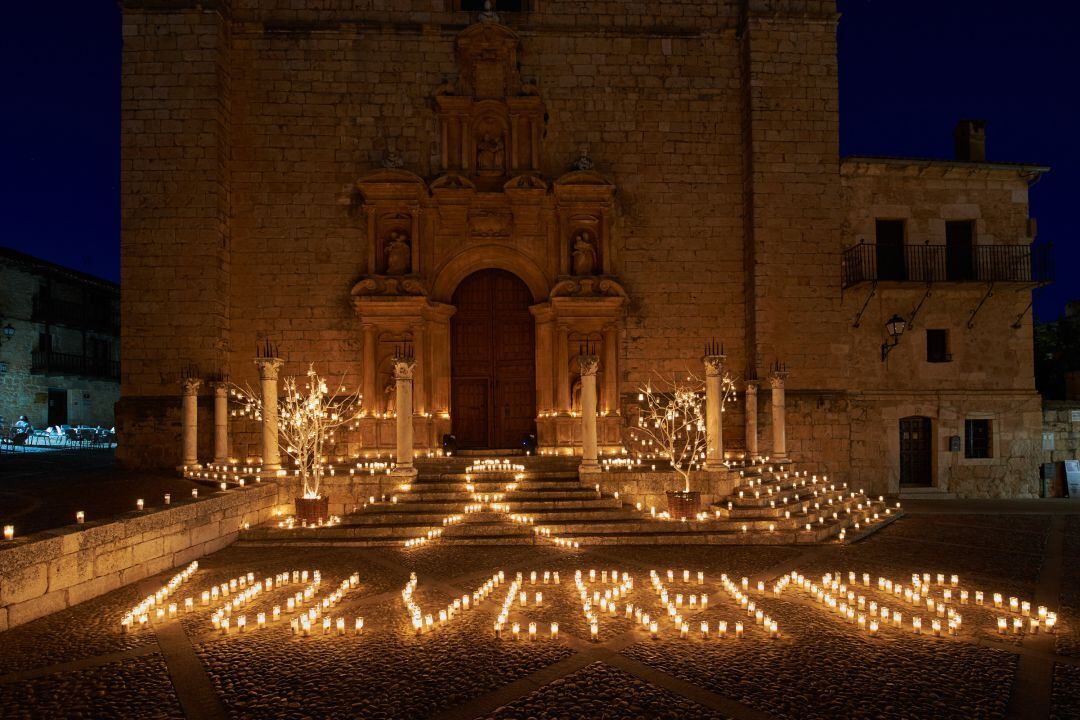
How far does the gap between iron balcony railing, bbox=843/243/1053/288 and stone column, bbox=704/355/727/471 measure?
5628 mm

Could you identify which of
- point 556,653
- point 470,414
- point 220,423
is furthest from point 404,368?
point 556,653

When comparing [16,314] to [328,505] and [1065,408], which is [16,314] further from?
[1065,408]

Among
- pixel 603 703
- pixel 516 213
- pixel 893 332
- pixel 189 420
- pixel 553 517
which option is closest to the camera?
pixel 603 703

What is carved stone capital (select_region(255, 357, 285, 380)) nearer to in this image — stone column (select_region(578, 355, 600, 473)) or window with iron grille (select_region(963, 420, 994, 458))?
stone column (select_region(578, 355, 600, 473))

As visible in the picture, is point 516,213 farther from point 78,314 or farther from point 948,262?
point 78,314

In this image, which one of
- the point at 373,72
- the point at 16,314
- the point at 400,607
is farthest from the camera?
the point at 16,314

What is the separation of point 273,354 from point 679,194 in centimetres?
848

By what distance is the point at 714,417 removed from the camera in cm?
963

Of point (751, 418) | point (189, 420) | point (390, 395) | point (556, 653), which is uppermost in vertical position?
point (390, 395)

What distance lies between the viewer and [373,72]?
1283 cm

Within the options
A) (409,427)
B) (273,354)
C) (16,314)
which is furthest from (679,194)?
(16,314)

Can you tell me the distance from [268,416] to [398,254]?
4330 mm

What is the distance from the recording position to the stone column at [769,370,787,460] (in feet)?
38.0

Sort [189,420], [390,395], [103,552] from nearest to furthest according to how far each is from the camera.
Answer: [103,552]
[189,420]
[390,395]
